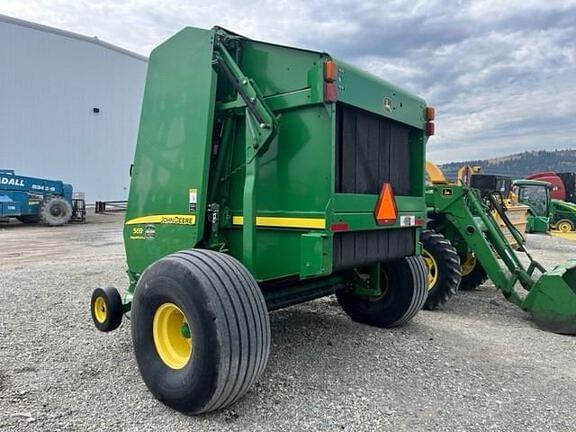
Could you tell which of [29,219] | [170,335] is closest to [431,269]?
[170,335]

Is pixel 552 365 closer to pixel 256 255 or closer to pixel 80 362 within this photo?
pixel 256 255

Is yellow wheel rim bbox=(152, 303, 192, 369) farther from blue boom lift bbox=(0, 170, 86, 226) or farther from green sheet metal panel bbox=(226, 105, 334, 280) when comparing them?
blue boom lift bbox=(0, 170, 86, 226)

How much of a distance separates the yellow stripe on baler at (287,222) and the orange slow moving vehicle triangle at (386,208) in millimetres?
604

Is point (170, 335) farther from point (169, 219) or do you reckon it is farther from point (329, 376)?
point (329, 376)

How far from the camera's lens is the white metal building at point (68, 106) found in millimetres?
21531

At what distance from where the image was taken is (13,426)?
2645 mm

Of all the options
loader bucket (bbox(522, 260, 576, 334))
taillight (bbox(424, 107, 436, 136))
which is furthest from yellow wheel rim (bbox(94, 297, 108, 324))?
loader bucket (bbox(522, 260, 576, 334))

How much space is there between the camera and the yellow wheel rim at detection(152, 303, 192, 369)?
3.07 m

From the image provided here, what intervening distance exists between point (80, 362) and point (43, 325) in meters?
1.24

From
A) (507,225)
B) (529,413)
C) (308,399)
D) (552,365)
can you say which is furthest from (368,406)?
(507,225)

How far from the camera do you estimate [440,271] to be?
5.66 metres

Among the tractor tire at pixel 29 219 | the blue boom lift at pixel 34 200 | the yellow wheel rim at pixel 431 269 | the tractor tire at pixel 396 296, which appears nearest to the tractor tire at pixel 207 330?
the tractor tire at pixel 396 296

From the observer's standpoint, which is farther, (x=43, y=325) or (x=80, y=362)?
(x=43, y=325)

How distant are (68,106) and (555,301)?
2354 centimetres
